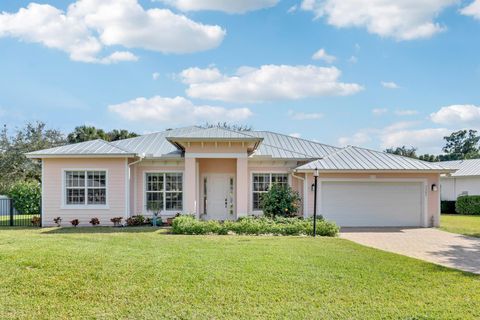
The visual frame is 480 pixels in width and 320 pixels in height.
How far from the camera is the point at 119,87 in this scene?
57.3ft

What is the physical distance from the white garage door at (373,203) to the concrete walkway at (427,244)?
1025 mm

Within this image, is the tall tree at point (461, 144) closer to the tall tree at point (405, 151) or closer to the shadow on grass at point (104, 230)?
the tall tree at point (405, 151)

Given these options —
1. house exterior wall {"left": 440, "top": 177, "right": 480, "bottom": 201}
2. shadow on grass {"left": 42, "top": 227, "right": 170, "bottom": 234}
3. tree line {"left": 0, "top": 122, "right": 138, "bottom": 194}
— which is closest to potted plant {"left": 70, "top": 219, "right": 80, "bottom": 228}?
shadow on grass {"left": 42, "top": 227, "right": 170, "bottom": 234}

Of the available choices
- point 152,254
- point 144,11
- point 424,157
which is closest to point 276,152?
point 144,11

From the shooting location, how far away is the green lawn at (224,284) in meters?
5.83

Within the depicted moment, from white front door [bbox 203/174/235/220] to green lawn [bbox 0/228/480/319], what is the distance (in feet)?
29.9

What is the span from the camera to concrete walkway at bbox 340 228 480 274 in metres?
9.57

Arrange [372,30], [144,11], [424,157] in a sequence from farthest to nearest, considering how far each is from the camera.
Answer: [424,157]
[372,30]
[144,11]

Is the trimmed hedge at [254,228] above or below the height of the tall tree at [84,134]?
below

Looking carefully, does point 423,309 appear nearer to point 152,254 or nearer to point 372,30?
point 152,254

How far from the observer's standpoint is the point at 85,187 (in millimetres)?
16703

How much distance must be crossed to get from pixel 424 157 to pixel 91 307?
54.7 metres

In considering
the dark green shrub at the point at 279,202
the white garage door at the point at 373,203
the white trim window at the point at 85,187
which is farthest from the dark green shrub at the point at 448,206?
the white trim window at the point at 85,187

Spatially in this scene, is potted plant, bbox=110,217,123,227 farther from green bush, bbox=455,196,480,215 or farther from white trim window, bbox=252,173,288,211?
green bush, bbox=455,196,480,215
